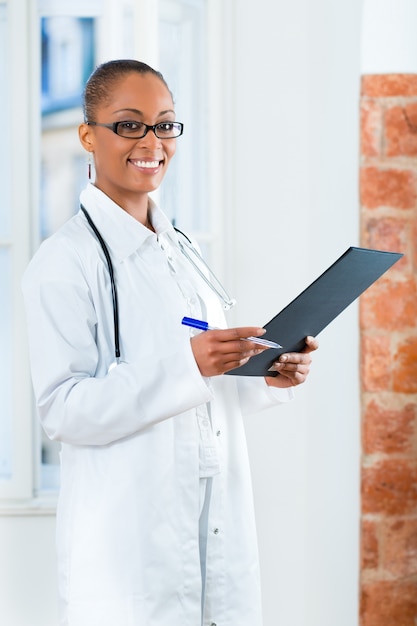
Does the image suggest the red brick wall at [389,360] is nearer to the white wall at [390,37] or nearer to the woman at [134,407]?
the white wall at [390,37]

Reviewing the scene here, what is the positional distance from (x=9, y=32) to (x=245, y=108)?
0.61 meters

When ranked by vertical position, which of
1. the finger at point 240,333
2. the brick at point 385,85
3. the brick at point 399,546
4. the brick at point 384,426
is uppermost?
the brick at point 385,85

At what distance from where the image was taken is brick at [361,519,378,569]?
197 centimetres

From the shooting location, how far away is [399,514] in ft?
6.50

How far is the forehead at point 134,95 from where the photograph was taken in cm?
132

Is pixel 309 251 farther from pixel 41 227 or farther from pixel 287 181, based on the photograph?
pixel 41 227

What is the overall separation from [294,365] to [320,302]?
0.55ft

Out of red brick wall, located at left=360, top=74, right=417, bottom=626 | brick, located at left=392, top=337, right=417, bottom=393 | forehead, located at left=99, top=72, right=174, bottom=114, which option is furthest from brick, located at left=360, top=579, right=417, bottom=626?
forehead, located at left=99, top=72, right=174, bottom=114

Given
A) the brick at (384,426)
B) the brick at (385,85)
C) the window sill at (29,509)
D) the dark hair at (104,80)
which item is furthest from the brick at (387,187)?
→ the window sill at (29,509)

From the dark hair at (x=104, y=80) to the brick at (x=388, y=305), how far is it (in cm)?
84

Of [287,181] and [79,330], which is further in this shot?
[287,181]

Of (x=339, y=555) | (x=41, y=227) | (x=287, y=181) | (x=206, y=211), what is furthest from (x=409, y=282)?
(x=41, y=227)

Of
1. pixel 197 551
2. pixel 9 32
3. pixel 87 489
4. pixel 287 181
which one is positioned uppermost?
pixel 9 32

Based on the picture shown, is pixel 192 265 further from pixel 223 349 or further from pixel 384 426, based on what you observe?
pixel 384 426
